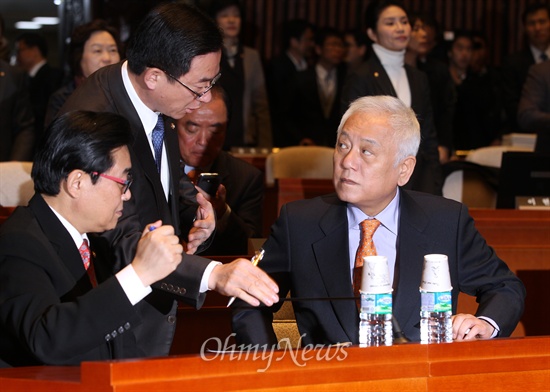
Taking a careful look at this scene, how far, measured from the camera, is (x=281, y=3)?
29.9ft

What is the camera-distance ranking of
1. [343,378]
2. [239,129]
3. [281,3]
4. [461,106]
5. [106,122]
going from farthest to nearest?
[281,3], [461,106], [239,129], [106,122], [343,378]

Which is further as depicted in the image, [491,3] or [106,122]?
[491,3]

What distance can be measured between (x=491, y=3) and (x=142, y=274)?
25.9 feet

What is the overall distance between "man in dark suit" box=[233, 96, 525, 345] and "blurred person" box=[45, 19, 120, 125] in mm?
2177

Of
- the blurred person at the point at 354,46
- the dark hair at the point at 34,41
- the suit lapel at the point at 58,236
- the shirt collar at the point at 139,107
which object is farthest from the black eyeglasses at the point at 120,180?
the blurred person at the point at 354,46

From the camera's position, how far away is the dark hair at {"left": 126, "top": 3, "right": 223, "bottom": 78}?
9.64ft

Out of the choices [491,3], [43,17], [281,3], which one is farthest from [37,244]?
[491,3]

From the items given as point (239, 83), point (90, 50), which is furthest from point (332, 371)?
point (239, 83)

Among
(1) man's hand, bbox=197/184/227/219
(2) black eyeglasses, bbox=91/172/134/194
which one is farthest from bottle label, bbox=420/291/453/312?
(1) man's hand, bbox=197/184/227/219

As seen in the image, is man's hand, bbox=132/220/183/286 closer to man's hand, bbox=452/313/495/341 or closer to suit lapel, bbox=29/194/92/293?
suit lapel, bbox=29/194/92/293

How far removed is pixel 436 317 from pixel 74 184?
101 centimetres

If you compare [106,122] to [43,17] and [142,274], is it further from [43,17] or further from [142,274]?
[43,17]

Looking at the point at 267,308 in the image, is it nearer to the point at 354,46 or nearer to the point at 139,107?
the point at 139,107

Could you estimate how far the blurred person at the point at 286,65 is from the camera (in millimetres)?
7875
